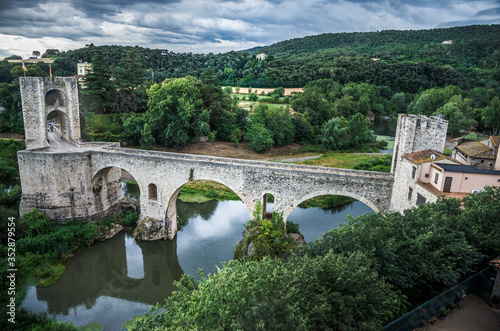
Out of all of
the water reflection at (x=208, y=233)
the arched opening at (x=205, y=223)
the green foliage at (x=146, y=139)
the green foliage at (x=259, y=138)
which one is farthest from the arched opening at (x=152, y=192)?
the green foliage at (x=259, y=138)

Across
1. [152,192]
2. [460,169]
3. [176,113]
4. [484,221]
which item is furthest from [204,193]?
[484,221]


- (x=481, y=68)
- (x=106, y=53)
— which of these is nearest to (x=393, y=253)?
(x=106, y=53)

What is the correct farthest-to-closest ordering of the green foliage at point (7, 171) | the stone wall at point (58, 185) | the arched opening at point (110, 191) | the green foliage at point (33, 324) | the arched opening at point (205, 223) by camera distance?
the green foliage at point (7, 171) < the arched opening at point (110, 191) < the stone wall at point (58, 185) < the arched opening at point (205, 223) < the green foliage at point (33, 324)

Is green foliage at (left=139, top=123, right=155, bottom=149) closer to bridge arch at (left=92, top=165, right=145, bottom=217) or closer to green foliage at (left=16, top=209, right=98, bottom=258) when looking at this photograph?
bridge arch at (left=92, top=165, right=145, bottom=217)

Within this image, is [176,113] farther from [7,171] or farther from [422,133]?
[422,133]

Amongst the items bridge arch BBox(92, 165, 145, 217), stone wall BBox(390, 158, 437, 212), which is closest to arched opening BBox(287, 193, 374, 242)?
stone wall BBox(390, 158, 437, 212)

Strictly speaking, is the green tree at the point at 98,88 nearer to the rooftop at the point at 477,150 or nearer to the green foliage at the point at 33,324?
the green foliage at the point at 33,324
